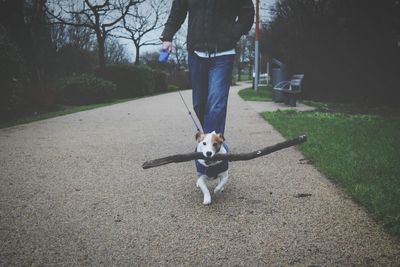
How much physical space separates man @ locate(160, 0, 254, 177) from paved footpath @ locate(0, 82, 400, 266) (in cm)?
A: 86

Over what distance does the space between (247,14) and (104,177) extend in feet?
7.77

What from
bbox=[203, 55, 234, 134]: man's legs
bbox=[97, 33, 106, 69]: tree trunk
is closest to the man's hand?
bbox=[203, 55, 234, 134]: man's legs

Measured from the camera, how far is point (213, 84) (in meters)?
3.64

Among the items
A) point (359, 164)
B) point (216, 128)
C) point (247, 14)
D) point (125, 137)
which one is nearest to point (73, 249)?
point (216, 128)

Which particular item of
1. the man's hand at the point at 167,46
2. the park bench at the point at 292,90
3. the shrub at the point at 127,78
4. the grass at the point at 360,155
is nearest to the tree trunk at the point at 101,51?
the shrub at the point at 127,78

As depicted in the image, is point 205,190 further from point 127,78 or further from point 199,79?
point 127,78

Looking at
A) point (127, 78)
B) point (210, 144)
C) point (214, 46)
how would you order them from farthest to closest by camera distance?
point (127, 78), point (214, 46), point (210, 144)

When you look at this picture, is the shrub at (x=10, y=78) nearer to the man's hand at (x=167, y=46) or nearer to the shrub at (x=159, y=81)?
the man's hand at (x=167, y=46)

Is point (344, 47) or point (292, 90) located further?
point (344, 47)

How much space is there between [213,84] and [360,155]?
239 centimetres

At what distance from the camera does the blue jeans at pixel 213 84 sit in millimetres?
3613

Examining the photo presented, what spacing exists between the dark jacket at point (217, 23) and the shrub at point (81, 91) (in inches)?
522

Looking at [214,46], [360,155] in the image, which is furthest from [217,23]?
[360,155]

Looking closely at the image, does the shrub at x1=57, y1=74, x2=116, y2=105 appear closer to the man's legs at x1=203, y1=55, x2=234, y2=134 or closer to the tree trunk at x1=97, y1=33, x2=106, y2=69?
the tree trunk at x1=97, y1=33, x2=106, y2=69
